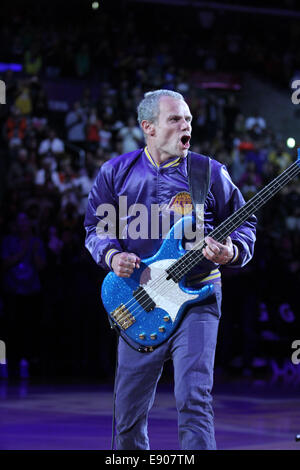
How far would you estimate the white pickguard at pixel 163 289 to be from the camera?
425 cm

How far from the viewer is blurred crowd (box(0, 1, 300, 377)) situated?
10477mm

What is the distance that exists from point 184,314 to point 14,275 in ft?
20.8

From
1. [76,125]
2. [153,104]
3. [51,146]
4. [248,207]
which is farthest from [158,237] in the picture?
[76,125]

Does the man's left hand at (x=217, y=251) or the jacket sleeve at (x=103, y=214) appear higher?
the jacket sleeve at (x=103, y=214)

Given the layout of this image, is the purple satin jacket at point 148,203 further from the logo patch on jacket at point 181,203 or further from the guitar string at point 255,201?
the guitar string at point 255,201

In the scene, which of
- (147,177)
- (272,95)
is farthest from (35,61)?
(147,177)

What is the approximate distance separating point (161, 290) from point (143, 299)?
0.12m

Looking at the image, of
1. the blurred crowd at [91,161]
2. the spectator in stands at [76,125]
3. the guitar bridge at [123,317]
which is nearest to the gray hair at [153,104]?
the guitar bridge at [123,317]

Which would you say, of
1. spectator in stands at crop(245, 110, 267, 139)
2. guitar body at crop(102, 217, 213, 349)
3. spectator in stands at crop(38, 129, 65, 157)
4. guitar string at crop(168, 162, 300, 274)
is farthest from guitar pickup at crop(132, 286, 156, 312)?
spectator in stands at crop(245, 110, 267, 139)

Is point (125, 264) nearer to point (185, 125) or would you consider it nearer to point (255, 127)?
point (185, 125)

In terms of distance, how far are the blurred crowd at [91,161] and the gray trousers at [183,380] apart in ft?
19.9

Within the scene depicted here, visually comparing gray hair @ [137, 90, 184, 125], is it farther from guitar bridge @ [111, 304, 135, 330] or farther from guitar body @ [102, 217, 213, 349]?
guitar bridge @ [111, 304, 135, 330]

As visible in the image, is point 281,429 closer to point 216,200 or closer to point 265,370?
point 216,200
